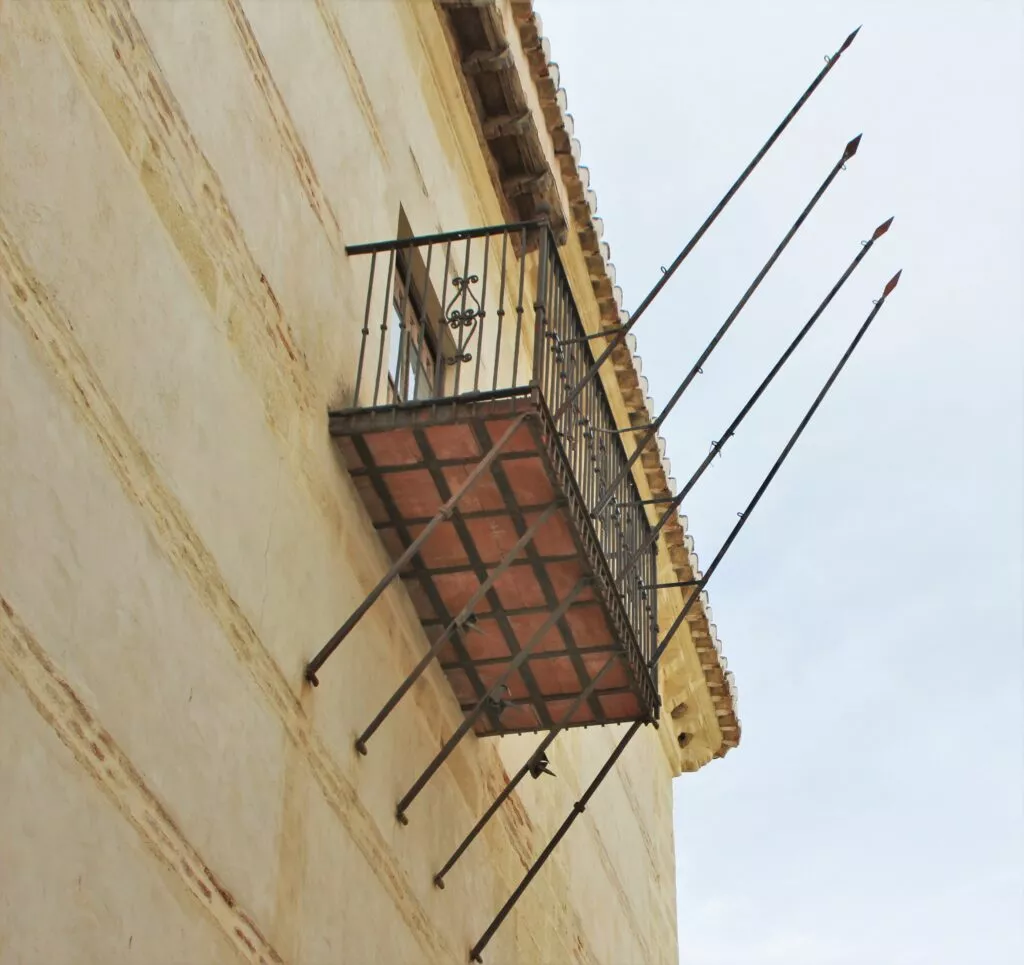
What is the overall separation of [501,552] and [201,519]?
77.4 inches

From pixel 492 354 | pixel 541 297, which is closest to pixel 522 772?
pixel 541 297

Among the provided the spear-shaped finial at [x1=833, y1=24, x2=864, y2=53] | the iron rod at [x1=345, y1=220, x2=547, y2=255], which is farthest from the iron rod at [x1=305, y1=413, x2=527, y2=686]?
the spear-shaped finial at [x1=833, y1=24, x2=864, y2=53]

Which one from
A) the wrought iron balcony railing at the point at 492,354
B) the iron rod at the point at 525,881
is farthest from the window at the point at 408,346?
the iron rod at the point at 525,881

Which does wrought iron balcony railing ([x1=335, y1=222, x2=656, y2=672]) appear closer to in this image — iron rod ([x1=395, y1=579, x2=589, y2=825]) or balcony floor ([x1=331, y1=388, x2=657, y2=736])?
balcony floor ([x1=331, y1=388, x2=657, y2=736])

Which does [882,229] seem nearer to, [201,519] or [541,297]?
[541,297]

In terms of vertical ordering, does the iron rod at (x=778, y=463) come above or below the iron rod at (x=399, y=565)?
above

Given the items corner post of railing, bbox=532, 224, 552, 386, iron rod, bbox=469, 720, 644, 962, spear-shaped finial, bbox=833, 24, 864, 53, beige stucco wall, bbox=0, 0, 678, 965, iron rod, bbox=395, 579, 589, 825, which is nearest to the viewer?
beige stucco wall, bbox=0, 0, 678, 965

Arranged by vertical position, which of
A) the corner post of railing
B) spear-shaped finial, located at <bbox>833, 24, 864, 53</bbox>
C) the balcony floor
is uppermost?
spear-shaped finial, located at <bbox>833, 24, 864, 53</bbox>

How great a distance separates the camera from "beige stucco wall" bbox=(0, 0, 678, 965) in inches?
192

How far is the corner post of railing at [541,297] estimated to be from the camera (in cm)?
725

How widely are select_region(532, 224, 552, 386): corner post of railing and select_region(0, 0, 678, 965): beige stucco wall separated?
29.8 inches

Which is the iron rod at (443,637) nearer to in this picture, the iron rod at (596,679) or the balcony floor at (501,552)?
the balcony floor at (501,552)

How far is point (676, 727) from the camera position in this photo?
46.4ft

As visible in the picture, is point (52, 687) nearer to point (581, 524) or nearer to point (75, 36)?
point (75, 36)
